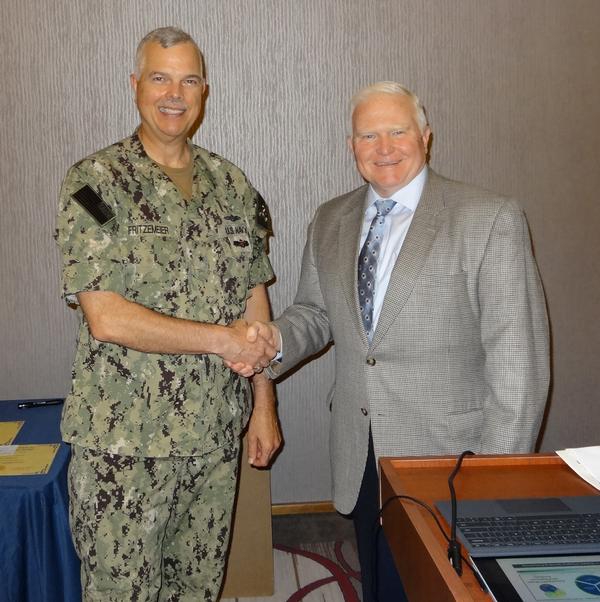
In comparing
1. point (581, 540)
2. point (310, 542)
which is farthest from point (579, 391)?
point (581, 540)

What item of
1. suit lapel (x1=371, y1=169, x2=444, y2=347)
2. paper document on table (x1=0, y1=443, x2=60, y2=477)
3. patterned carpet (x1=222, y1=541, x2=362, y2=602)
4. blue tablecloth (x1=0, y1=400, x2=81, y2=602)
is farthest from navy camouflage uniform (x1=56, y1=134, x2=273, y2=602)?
patterned carpet (x1=222, y1=541, x2=362, y2=602)

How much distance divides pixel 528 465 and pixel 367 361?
1.96 feet

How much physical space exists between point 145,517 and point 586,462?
1184mm

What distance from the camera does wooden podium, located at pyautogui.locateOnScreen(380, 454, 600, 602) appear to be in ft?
3.17

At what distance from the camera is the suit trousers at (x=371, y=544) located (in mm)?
1686

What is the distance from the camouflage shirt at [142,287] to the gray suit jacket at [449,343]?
37 cm

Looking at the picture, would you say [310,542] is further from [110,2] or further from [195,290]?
[110,2]

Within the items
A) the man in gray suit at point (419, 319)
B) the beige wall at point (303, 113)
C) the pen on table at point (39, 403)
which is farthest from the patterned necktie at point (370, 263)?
the pen on table at point (39, 403)

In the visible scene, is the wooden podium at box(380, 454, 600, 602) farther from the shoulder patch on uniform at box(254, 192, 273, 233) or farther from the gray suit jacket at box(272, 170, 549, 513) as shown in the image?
the shoulder patch on uniform at box(254, 192, 273, 233)

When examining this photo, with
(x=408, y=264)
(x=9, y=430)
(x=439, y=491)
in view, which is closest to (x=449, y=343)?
(x=408, y=264)

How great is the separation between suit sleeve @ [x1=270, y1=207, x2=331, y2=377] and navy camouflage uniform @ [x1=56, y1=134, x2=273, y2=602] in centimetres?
19

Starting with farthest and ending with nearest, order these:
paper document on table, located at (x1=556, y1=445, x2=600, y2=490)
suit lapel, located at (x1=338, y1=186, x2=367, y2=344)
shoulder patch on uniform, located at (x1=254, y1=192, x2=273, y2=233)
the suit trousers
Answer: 1. shoulder patch on uniform, located at (x1=254, y1=192, x2=273, y2=233)
2. suit lapel, located at (x1=338, y1=186, x2=367, y2=344)
3. the suit trousers
4. paper document on table, located at (x1=556, y1=445, x2=600, y2=490)

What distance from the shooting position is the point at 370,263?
6.32ft

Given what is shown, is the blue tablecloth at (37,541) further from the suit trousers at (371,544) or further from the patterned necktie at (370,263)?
the patterned necktie at (370,263)
